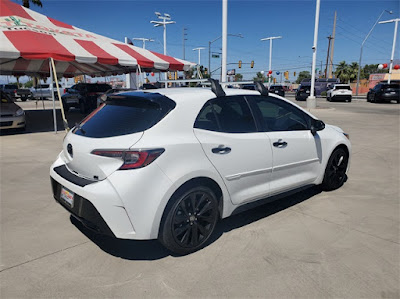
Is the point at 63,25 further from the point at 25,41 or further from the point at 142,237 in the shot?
the point at 142,237

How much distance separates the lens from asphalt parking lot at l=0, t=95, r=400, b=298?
2512mm

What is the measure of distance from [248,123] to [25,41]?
905 centimetres

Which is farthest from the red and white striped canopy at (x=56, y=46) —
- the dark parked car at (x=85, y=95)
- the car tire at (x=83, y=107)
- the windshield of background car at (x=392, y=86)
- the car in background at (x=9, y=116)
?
the windshield of background car at (x=392, y=86)

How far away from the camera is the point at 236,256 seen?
117 inches

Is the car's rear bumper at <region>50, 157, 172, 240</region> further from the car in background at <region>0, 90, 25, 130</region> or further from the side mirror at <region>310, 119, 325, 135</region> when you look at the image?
the car in background at <region>0, 90, 25, 130</region>

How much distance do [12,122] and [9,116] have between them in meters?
0.21

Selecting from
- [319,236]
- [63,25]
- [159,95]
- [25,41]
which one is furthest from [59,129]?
[319,236]

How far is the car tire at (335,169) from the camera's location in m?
4.53

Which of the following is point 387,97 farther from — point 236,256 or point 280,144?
point 236,256

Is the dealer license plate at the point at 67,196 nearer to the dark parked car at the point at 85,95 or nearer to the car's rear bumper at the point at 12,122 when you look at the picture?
the car's rear bumper at the point at 12,122

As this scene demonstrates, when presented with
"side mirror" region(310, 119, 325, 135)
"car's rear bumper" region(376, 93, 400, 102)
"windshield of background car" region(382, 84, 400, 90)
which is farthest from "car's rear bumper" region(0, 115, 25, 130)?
"windshield of background car" region(382, 84, 400, 90)

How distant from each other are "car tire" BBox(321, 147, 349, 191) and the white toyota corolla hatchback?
0.93 m

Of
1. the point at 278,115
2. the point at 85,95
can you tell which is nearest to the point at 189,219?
the point at 278,115

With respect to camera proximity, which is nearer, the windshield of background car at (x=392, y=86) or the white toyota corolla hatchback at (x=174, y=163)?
the white toyota corolla hatchback at (x=174, y=163)
